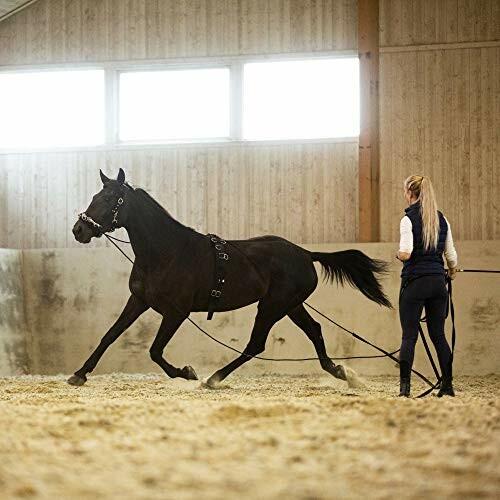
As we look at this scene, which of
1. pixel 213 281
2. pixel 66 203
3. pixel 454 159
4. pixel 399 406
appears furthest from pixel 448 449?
pixel 66 203

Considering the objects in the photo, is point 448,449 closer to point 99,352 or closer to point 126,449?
point 126,449

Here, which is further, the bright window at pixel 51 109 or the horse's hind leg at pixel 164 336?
the bright window at pixel 51 109

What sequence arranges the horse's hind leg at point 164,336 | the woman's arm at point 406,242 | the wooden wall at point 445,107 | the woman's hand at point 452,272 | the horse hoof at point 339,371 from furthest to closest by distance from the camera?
the wooden wall at point 445,107 < the horse hoof at point 339,371 < the horse's hind leg at point 164,336 < the woman's hand at point 452,272 < the woman's arm at point 406,242

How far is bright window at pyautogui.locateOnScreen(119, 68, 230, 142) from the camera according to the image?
1105 centimetres

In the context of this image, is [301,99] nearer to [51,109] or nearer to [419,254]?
[51,109]

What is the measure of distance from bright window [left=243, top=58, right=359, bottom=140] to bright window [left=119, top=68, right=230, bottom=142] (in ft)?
1.06

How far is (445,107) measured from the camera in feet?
34.8

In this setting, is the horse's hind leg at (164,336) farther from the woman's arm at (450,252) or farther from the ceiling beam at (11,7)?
the ceiling beam at (11,7)

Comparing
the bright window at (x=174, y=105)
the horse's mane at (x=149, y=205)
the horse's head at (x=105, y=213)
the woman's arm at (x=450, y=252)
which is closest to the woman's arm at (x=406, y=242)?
the woman's arm at (x=450, y=252)

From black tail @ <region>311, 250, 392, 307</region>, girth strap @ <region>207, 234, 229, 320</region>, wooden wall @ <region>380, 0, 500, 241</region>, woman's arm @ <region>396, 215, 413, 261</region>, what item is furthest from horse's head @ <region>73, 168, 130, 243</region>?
wooden wall @ <region>380, 0, 500, 241</region>

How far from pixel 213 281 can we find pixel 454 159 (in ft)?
13.4

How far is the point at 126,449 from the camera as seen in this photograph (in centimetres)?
339

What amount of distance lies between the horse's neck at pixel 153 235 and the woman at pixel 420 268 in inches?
80.8

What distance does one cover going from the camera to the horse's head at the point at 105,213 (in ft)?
24.9
